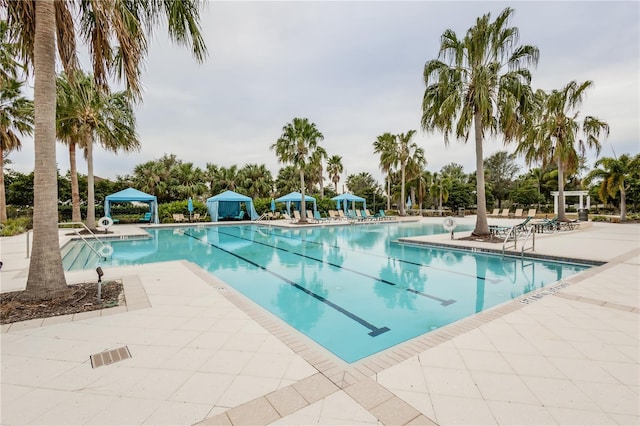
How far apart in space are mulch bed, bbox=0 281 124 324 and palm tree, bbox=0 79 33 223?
15.1 meters

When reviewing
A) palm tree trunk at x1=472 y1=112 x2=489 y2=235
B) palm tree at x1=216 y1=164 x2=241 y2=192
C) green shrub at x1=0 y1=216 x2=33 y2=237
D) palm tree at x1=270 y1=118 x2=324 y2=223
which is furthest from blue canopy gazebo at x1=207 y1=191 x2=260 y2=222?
palm tree trunk at x1=472 y1=112 x2=489 y2=235

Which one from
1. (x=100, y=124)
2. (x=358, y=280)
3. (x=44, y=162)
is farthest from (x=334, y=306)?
(x=100, y=124)

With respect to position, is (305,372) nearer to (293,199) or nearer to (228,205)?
(293,199)

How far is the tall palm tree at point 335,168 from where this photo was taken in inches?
1469

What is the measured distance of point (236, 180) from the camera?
95.5 feet

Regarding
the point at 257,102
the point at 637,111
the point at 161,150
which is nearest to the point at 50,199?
the point at 257,102

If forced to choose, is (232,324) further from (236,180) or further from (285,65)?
(236,180)

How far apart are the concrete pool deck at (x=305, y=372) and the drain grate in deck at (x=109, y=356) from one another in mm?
74

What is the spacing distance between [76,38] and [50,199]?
2795 mm

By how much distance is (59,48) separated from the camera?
4.86 meters

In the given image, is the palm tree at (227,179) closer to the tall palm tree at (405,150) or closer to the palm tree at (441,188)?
the tall palm tree at (405,150)

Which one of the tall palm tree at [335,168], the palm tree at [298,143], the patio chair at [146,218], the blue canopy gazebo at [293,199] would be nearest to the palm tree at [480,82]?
the palm tree at [298,143]

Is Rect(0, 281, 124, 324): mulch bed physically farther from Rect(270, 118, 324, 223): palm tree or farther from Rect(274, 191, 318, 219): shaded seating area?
Rect(274, 191, 318, 219): shaded seating area

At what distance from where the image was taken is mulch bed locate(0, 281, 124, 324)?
385 centimetres
